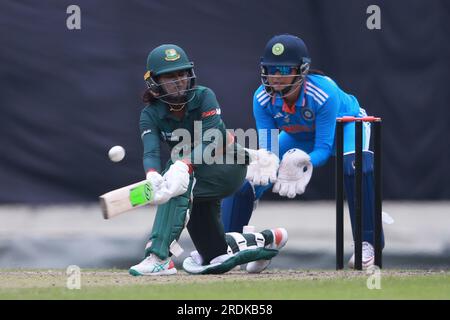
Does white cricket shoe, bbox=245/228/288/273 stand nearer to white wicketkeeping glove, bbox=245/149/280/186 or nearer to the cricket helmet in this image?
white wicketkeeping glove, bbox=245/149/280/186

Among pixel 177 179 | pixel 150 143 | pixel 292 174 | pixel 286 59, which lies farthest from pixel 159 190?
pixel 286 59

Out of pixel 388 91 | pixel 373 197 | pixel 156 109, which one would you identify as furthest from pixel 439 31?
pixel 156 109

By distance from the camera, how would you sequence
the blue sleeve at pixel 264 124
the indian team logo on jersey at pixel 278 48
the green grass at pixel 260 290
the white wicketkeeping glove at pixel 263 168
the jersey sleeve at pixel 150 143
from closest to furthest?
1. the green grass at pixel 260 290
2. the jersey sleeve at pixel 150 143
3. the white wicketkeeping glove at pixel 263 168
4. the indian team logo on jersey at pixel 278 48
5. the blue sleeve at pixel 264 124

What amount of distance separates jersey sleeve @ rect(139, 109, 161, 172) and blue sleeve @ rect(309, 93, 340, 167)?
1065mm

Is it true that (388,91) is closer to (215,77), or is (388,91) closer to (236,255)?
(215,77)

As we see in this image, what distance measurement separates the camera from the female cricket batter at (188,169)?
721cm

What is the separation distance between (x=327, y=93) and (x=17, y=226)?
9.34ft

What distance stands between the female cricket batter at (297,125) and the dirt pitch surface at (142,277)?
1.54ft

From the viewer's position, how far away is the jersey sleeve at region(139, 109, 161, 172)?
7.33m

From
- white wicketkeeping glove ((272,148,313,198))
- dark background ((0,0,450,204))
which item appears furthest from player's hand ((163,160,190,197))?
dark background ((0,0,450,204))

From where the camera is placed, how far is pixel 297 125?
8242 millimetres

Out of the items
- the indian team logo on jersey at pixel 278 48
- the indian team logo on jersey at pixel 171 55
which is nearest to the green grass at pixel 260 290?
the indian team logo on jersey at pixel 171 55

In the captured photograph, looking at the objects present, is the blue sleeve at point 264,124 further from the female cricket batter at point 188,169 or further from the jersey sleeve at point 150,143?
the jersey sleeve at point 150,143

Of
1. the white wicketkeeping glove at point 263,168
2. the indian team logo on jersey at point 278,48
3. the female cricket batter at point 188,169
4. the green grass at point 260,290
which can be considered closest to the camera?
the green grass at point 260,290
